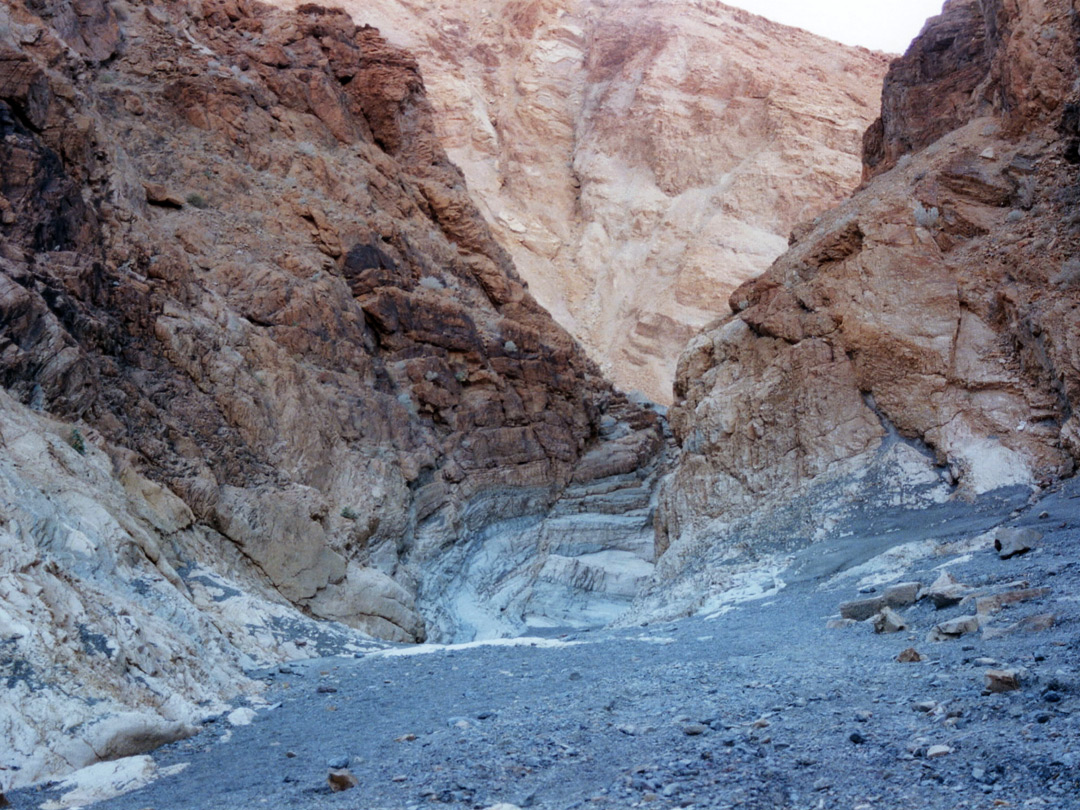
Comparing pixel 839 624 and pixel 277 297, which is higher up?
pixel 839 624

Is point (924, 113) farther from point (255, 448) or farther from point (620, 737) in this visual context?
point (620, 737)

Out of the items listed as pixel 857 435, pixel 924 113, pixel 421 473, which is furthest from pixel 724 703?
pixel 924 113

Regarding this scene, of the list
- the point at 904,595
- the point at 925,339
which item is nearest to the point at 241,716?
the point at 904,595

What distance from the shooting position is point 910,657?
630 cm

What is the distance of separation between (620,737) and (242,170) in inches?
1006

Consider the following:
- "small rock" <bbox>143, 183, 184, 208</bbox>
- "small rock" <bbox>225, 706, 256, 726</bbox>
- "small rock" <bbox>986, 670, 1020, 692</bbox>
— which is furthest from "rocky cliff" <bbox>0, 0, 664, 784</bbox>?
"small rock" <bbox>986, 670, 1020, 692</bbox>

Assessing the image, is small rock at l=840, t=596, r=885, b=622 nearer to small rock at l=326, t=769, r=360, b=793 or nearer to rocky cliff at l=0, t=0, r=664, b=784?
small rock at l=326, t=769, r=360, b=793

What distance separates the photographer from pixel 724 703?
6.05 metres

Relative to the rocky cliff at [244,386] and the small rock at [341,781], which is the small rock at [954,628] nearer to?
the small rock at [341,781]

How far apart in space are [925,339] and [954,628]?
438 inches

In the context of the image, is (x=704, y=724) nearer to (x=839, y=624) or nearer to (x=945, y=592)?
(x=945, y=592)

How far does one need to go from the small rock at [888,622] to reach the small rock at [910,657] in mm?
1600

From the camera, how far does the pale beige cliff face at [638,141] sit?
54062mm

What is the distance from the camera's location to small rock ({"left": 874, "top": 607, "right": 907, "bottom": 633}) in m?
7.92
